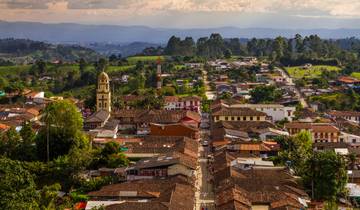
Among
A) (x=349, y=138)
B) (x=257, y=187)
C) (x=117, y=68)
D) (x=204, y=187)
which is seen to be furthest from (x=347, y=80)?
(x=257, y=187)

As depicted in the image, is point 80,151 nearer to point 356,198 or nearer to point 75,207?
point 75,207

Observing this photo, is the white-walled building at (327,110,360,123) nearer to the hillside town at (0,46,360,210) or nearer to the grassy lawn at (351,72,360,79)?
the hillside town at (0,46,360,210)

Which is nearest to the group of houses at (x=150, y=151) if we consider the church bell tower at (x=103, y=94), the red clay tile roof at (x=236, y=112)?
the church bell tower at (x=103, y=94)

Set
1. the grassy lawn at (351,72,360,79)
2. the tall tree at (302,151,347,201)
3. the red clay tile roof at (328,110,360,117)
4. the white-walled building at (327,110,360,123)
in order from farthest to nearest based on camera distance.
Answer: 1. the grassy lawn at (351,72,360,79)
2. the red clay tile roof at (328,110,360,117)
3. the white-walled building at (327,110,360,123)
4. the tall tree at (302,151,347,201)

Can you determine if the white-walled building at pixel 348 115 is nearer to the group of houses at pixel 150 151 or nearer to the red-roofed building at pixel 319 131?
the red-roofed building at pixel 319 131

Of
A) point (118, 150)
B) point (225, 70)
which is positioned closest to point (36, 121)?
point (118, 150)

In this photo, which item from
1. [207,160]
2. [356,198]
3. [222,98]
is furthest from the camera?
[222,98]

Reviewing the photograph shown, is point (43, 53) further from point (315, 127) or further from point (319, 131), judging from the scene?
point (319, 131)

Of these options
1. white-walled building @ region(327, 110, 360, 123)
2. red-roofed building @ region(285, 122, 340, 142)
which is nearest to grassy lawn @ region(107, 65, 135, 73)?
white-walled building @ region(327, 110, 360, 123)
